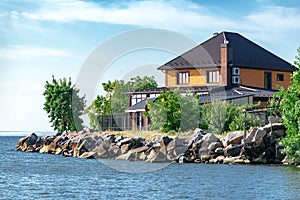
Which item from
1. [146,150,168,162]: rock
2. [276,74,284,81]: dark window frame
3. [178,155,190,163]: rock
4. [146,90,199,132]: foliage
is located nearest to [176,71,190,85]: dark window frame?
[276,74,284,81]: dark window frame

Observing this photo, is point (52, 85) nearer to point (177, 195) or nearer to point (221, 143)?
point (221, 143)

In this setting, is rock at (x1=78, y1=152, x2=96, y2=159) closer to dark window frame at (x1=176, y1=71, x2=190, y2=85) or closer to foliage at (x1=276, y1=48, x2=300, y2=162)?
dark window frame at (x1=176, y1=71, x2=190, y2=85)

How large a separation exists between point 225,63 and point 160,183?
115 ft

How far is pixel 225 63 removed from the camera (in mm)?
65375

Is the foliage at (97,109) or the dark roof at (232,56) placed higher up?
the dark roof at (232,56)

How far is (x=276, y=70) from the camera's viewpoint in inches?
2736

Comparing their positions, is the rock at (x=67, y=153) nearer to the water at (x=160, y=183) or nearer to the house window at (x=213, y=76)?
the house window at (x=213, y=76)

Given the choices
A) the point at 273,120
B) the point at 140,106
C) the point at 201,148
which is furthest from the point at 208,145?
the point at 140,106

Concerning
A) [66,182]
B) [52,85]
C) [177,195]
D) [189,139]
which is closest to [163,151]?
[189,139]

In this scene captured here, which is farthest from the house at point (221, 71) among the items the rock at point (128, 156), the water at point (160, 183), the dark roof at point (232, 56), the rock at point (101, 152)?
the water at point (160, 183)

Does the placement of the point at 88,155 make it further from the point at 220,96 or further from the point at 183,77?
the point at 183,77

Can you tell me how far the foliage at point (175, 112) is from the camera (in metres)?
54.5

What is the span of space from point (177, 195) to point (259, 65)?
4295 cm

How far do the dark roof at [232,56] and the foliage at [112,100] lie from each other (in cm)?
748
